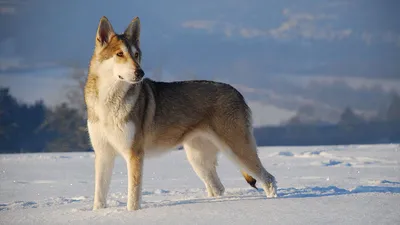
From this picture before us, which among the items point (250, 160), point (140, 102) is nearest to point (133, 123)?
point (140, 102)

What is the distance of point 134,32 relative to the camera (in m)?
7.48

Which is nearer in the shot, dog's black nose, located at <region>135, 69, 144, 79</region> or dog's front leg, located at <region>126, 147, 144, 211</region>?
dog's black nose, located at <region>135, 69, 144, 79</region>

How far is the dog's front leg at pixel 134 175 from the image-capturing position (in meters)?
7.17

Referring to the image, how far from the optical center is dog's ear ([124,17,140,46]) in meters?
7.38

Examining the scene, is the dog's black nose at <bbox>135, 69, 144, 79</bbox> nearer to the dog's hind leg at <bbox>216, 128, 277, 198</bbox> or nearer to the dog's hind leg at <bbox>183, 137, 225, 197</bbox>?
the dog's hind leg at <bbox>216, 128, 277, 198</bbox>

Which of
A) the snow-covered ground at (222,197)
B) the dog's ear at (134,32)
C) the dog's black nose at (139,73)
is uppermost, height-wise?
the dog's ear at (134,32)

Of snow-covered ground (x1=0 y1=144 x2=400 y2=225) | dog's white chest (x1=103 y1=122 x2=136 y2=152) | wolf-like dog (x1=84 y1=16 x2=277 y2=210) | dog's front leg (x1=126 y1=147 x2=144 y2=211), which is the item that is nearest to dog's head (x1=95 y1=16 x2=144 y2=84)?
wolf-like dog (x1=84 y1=16 x2=277 y2=210)

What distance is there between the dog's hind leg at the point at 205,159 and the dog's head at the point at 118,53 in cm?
215

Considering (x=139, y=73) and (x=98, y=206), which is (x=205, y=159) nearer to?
(x=98, y=206)

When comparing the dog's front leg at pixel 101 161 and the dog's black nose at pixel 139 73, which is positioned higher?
the dog's black nose at pixel 139 73

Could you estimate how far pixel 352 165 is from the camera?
1805 centimetres

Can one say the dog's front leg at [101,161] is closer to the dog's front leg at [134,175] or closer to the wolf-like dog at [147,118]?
the wolf-like dog at [147,118]

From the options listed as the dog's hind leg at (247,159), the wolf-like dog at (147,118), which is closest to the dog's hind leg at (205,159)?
the wolf-like dog at (147,118)

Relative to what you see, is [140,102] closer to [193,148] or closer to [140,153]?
[140,153]
